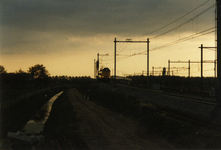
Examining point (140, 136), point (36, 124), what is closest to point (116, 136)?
point (140, 136)

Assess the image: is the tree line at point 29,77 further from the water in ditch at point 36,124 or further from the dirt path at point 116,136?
the dirt path at point 116,136

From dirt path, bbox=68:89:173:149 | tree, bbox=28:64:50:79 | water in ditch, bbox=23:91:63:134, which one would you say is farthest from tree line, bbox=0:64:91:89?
dirt path, bbox=68:89:173:149

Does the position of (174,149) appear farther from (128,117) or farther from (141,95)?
(141,95)

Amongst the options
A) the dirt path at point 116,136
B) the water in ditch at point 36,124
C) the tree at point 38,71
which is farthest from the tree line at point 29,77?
the dirt path at point 116,136

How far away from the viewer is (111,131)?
21.5 m

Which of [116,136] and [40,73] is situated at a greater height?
[40,73]

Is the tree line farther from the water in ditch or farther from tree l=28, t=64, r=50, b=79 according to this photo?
the water in ditch

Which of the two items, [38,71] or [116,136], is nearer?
[116,136]

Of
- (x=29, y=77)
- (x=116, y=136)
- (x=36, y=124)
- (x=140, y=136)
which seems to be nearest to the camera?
(x=140, y=136)

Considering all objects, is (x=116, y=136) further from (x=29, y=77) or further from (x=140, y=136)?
(x=29, y=77)

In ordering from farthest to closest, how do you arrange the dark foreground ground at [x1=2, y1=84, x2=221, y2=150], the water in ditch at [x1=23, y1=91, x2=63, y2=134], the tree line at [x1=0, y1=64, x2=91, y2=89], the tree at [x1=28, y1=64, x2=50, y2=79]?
the tree at [x1=28, y1=64, x2=50, y2=79] < the tree line at [x1=0, y1=64, x2=91, y2=89] < the water in ditch at [x1=23, y1=91, x2=63, y2=134] < the dark foreground ground at [x1=2, y1=84, x2=221, y2=150]

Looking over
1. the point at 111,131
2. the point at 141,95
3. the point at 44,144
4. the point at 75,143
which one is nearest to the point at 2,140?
the point at 44,144

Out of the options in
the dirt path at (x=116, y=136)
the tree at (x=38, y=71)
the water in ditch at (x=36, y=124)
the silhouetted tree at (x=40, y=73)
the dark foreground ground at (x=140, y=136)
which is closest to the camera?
the dark foreground ground at (x=140, y=136)

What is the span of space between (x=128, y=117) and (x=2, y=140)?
13.1m
